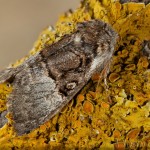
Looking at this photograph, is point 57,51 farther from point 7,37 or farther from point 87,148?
point 7,37

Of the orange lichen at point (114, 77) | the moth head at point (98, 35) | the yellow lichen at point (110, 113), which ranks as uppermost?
the moth head at point (98, 35)

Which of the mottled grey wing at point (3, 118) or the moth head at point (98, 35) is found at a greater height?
the moth head at point (98, 35)

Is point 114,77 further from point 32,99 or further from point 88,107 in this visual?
point 32,99

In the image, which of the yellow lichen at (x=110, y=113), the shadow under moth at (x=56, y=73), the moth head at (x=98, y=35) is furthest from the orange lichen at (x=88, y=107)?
the moth head at (x=98, y=35)

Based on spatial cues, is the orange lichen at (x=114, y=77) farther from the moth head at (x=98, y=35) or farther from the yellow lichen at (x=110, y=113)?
the moth head at (x=98, y=35)

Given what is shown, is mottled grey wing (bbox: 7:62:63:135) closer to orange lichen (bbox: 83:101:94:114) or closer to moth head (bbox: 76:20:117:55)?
orange lichen (bbox: 83:101:94:114)

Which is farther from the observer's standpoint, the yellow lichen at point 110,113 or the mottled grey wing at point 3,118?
the mottled grey wing at point 3,118

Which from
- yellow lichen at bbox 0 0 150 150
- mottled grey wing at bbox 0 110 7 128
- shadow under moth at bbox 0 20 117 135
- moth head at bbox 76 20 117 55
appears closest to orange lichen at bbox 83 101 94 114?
yellow lichen at bbox 0 0 150 150
